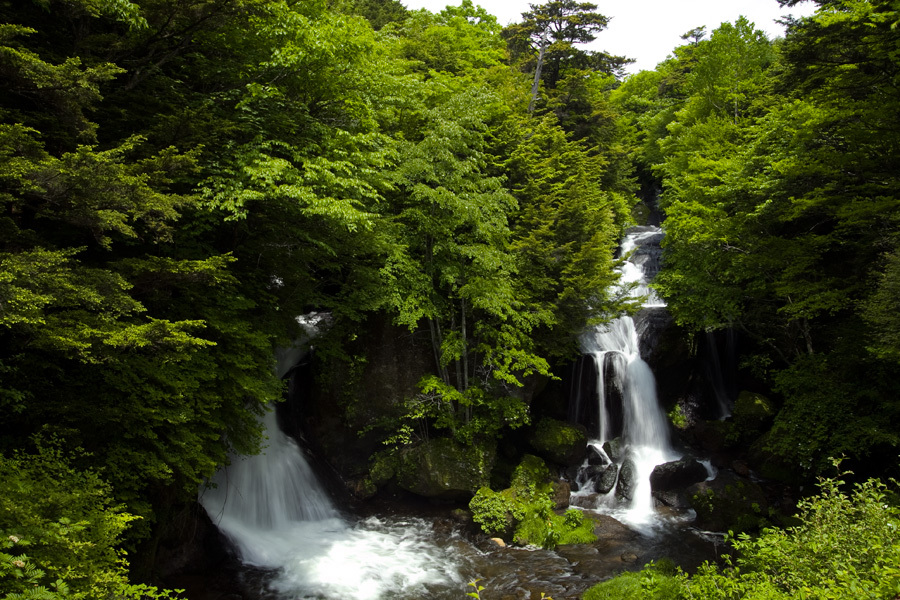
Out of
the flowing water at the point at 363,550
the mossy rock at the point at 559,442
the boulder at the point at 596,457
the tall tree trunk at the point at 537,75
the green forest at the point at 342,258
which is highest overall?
the tall tree trunk at the point at 537,75

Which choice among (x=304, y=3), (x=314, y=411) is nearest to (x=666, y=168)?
(x=304, y=3)

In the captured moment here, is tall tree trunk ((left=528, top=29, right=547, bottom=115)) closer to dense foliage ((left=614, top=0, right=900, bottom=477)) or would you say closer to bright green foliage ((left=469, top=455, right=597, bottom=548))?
dense foliage ((left=614, top=0, right=900, bottom=477))

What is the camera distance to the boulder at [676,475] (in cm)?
1366

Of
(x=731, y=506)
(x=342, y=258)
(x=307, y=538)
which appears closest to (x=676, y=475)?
(x=731, y=506)

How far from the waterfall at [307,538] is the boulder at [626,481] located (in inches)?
236

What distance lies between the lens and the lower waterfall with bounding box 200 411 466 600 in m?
9.41

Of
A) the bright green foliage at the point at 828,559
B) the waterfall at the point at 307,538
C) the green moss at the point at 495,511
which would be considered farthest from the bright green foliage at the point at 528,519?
the bright green foliage at the point at 828,559

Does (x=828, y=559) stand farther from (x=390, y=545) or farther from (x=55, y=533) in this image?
(x=390, y=545)

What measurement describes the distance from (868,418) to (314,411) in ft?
45.9

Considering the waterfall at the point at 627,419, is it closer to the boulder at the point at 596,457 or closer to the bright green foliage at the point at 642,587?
the boulder at the point at 596,457

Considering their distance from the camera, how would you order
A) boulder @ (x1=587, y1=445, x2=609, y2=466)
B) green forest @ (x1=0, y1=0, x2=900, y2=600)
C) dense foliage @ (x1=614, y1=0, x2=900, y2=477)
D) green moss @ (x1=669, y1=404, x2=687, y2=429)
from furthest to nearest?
green moss @ (x1=669, y1=404, x2=687, y2=429), boulder @ (x1=587, y1=445, x2=609, y2=466), dense foliage @ (x1=614, y1=0, x2=900, y2=477), green forest @ (x1=0, y1=0, x2=900, y2=600)

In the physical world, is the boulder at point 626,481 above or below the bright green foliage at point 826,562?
below

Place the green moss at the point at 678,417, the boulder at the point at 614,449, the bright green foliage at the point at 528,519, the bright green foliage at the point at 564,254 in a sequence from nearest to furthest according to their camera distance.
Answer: the bright green foliage at the point at 528,519 < the bright green foliage at the point at 564,254 < the boulder at the point at 614,449 < the green moss at the point at 678,417

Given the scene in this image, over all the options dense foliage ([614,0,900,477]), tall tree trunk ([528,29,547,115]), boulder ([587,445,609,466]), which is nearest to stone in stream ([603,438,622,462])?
boulder ([587,445,609,466])
